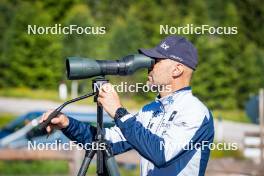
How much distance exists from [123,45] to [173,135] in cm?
1907

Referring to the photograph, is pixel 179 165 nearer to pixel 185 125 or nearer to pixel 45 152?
pixel 185 125

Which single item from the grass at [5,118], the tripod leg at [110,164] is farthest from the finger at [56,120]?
the grass at [5,118]

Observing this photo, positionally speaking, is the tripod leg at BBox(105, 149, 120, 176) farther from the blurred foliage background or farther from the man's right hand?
the blurred foliage background

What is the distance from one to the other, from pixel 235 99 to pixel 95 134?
20652 mm

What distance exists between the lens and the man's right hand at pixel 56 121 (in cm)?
270

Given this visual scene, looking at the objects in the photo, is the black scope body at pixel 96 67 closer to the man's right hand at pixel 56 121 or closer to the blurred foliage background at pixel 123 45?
the man's right hand at pixel 56 121

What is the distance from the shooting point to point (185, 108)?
9.01 ft

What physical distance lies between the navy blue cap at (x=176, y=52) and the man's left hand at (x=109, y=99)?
0.87 ft

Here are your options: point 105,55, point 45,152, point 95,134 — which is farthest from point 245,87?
point 95,134

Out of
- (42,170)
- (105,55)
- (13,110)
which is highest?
(105,55)

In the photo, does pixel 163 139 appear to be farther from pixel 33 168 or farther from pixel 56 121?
pixel 33 168

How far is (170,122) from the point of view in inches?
108

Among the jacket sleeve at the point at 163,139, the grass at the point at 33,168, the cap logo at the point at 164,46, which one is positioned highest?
the cap logo at the point at 164,46

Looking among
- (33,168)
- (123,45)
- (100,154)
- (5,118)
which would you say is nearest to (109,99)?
(100,154)
